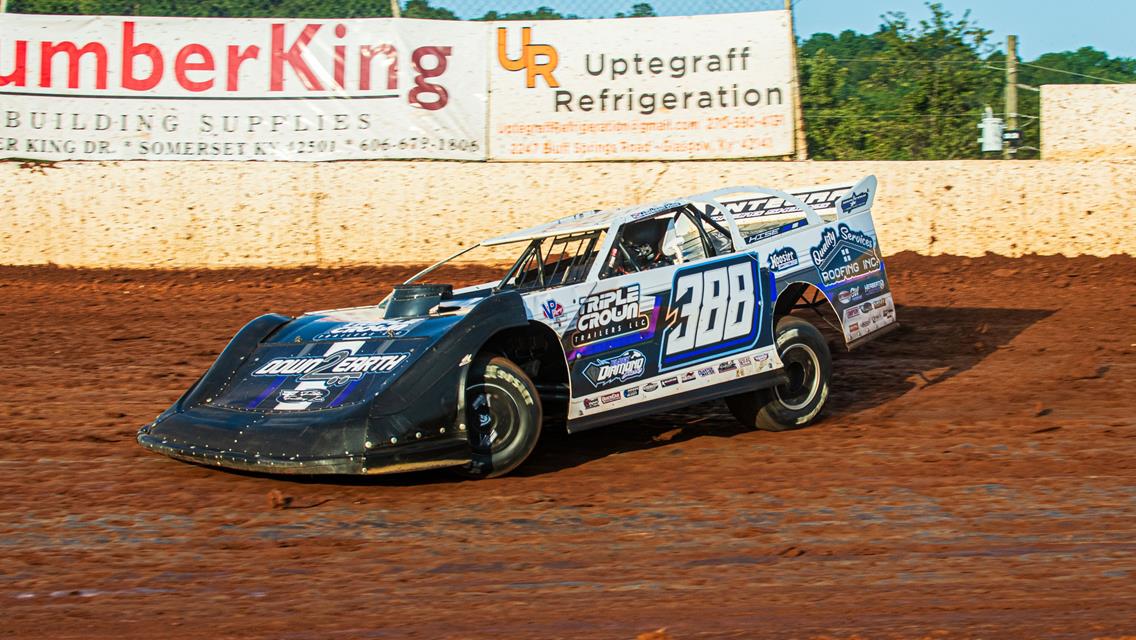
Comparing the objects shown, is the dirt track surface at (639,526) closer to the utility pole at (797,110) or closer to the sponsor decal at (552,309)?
the sponsor decal at (552,309)

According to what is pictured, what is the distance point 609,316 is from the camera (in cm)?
695

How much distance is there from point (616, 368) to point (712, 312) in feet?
2.48

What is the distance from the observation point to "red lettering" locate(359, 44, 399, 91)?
1341 cm

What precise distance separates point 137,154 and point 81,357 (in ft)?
14.0

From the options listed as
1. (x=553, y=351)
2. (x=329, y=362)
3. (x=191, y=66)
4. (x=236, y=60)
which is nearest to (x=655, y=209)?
(x=553, y=351)

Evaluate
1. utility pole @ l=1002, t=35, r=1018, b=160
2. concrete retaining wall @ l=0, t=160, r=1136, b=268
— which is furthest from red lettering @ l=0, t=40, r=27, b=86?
utility pole @ l=1002, t=35, r=1018, b=160

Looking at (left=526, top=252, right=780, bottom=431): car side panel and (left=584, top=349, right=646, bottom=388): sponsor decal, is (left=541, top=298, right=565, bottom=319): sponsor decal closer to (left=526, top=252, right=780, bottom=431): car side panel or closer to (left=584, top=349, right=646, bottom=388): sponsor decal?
(left=526, top=252, right=780, bottom=431): car side panel

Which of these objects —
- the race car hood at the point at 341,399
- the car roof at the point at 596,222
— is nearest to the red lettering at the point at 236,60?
the car roof at the point at 596,222

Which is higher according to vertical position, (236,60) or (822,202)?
(236,60)

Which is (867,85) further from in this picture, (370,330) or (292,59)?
(370,330)

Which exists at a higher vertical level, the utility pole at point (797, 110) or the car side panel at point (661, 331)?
the utility pole at point (797, 110)

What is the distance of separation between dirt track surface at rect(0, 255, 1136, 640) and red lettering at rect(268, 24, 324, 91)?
498 cm

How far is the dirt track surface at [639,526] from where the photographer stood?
14.6ft

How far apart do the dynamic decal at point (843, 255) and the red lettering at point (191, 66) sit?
8113 mm
